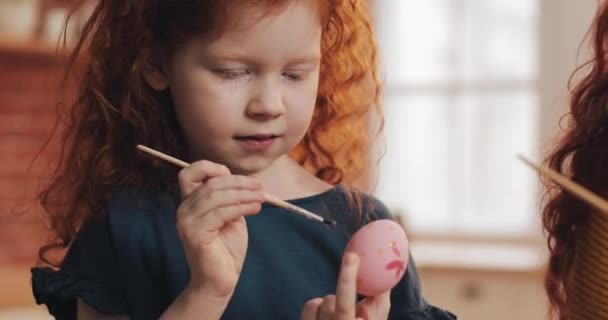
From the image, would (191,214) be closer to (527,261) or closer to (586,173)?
(586,173)

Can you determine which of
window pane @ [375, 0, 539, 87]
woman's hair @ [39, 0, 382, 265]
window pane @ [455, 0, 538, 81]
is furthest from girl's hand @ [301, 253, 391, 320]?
window pane @ [455, 0, 538, 81]

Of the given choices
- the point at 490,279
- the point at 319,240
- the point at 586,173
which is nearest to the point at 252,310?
the point at 319,240

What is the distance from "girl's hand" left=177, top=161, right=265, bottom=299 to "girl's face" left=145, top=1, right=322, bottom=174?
7cm

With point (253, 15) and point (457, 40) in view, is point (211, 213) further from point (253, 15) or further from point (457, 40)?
point (457, 40)

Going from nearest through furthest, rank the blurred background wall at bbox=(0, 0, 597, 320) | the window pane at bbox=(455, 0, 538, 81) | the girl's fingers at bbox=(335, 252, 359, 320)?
the girl's fingers at bbox=(335, 252, 359, 320) < the blurred background wall at bbox=(0, 0, 597, 320) < the window pane at bbox=(455, 0, 538, 81)

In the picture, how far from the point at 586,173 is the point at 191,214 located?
479 mm

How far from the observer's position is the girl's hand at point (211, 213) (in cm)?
124

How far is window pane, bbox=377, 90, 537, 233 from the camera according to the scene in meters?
4.44

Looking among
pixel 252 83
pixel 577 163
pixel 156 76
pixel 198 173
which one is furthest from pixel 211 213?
pixel 577 163

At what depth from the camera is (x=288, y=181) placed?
4.89 ft

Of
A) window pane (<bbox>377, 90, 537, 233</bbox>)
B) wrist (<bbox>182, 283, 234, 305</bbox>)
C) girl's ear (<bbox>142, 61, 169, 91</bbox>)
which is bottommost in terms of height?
window pane (<bbox>377, 90, 537, 233</bbox>)

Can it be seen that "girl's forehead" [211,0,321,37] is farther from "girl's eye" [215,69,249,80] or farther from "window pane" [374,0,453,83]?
"window pane" [374,0,453,83]

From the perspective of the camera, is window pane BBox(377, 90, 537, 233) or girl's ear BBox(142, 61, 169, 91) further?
window pane BBox(377, 90, 537, 233)

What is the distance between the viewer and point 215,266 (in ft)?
4.13
